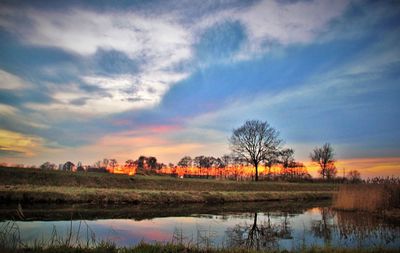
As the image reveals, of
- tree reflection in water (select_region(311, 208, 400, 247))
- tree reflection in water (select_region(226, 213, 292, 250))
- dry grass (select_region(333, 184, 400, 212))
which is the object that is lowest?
tree reflection in water (select_region(226, 213, 292, 250))

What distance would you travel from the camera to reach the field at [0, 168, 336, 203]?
26.8 metres

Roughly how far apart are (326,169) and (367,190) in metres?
80.2

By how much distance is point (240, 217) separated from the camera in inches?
949

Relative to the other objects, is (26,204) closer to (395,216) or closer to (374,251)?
(374,251)

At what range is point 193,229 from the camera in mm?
17422

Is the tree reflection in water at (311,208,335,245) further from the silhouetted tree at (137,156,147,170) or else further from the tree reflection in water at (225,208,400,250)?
the silhouetted tree at (137,156,147,170)

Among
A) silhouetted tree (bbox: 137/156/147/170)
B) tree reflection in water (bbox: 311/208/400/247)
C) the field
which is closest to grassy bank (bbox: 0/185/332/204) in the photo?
the field

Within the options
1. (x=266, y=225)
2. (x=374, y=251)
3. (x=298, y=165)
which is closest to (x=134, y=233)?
(x=266, y=225)

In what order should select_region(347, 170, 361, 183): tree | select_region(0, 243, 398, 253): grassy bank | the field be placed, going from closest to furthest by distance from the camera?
select_region(0, 243, 398, 253): grassy bank < the field < select_region(347, 170, 361, 183): tree

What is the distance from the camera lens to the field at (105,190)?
26.8 meters

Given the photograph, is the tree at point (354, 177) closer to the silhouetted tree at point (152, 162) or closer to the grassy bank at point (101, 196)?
the grassy bank at point (101, 196)

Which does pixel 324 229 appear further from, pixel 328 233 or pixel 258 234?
pixel 258 234

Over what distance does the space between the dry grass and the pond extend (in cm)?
168

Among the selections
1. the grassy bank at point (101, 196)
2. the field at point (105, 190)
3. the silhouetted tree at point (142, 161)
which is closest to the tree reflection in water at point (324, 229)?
the grassy bank at point (101, 196)
